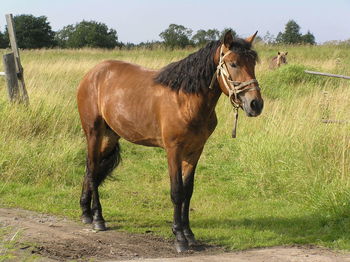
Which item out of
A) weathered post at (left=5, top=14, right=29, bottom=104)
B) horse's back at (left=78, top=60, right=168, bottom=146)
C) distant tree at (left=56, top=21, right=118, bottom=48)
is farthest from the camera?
distant tree at (left=56, top=21, right=118, bottom=48)

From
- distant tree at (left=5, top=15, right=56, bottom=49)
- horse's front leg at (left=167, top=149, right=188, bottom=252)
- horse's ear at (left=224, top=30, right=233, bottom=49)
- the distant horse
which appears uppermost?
distant tree at (left=5, top=15, right=56, bottom=49)

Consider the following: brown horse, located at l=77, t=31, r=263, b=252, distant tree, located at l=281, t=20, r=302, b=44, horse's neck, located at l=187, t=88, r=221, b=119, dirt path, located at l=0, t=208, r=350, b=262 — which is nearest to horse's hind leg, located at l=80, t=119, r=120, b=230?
brown horse, located at l=77, t=31, r=263, b=252

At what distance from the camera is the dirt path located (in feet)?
15.7

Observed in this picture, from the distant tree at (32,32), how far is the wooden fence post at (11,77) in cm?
5340

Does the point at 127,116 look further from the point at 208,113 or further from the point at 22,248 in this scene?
the point at 22,248

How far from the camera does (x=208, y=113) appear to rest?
5.16 m

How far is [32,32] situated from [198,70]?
60551mm

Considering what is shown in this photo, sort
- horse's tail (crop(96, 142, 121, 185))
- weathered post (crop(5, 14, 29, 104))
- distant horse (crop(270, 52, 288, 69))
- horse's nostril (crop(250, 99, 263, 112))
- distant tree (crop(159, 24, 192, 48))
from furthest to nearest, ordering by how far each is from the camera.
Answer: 1. distant tree (crop(159, 24, 192, 48))
2. distant horse (crop(270, 52, 288, 69))
3. weathered post (crop(5, 14, 29, 104))
4. horse's tail (crop(96, 142, 121, 185))
5. horse's nostril (crop(250, 99, 263, 112))

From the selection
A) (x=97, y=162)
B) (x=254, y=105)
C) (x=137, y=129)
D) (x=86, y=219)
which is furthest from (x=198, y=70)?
(x=86, y=219)

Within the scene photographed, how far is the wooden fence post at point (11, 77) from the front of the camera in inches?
390

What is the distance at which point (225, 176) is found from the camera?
335 inches

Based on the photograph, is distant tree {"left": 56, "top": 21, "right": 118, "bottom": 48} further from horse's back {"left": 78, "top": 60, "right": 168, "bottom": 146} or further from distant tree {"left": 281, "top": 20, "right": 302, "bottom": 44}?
horse's back {"left": 78, "top": 60, "right": 168, "bottom": 146}

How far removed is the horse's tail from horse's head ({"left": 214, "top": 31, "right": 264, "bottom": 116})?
87.8 inches

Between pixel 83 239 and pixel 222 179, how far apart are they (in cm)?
341
